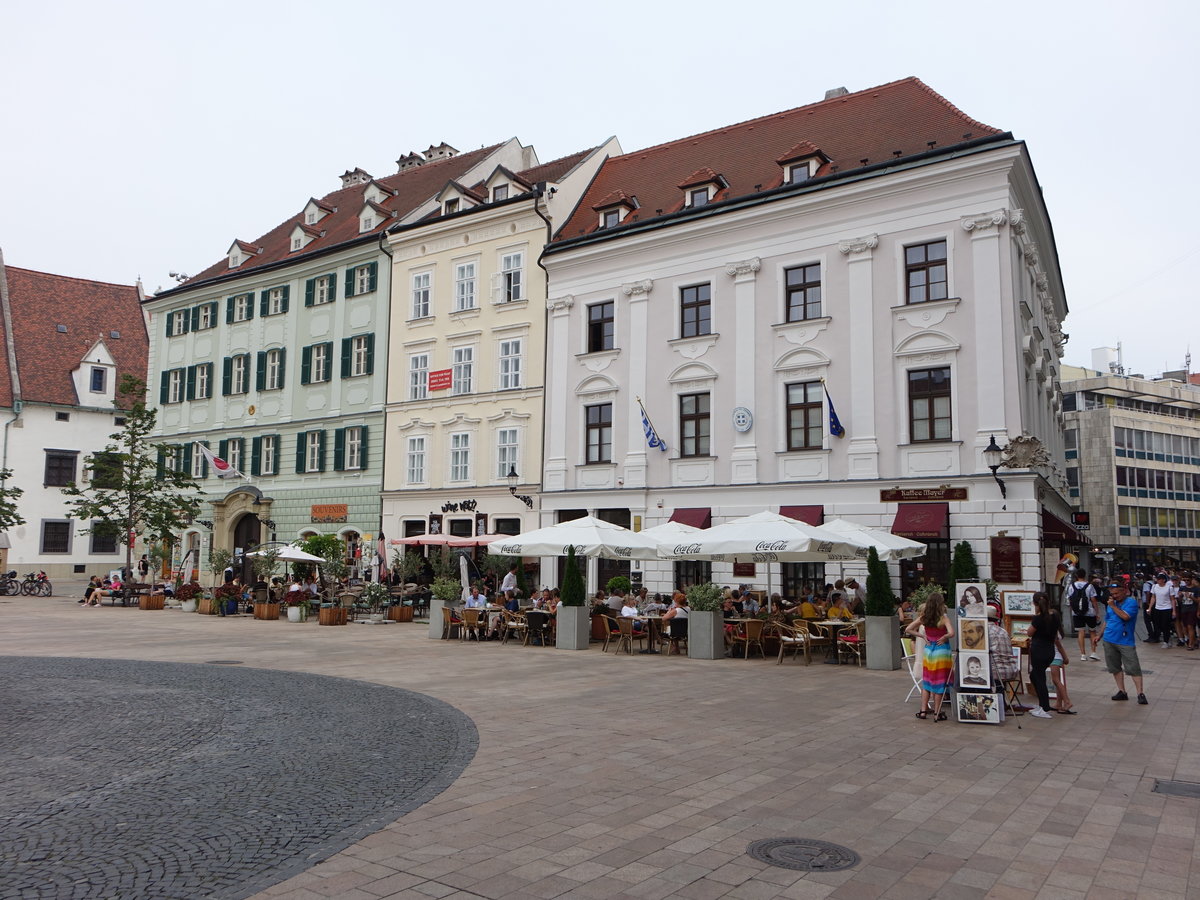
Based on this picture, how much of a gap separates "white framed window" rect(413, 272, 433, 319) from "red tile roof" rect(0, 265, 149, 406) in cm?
2250

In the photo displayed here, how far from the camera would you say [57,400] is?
49.5 m

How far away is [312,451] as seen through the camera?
37.8 metres

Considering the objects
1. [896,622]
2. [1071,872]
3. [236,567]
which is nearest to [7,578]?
[236,567]

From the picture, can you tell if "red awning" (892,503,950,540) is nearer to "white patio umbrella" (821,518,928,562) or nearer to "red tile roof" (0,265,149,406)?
"white patio umbrella" (821,518,928,562)

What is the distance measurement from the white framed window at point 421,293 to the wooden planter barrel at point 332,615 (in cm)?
1286

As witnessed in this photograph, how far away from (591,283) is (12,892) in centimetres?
2718

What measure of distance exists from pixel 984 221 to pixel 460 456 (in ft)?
61.6

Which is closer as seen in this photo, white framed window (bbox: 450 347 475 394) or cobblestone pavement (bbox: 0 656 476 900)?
cobblestone pavement (bbox: 0 656 476 900)

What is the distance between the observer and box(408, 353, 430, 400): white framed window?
1385 inches

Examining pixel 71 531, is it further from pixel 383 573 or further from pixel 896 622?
pixel 896 622

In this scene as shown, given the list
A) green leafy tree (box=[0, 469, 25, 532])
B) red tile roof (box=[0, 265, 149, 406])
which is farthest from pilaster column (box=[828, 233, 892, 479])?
red tile roof (box=[0, 265, 149, 406])

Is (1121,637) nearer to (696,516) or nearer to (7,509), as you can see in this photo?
(696,516)

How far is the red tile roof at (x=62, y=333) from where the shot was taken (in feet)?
163

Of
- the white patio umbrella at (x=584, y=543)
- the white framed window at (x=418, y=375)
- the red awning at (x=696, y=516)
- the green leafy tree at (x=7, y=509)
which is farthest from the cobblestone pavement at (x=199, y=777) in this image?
the green leafy tree at (x=7, y=509)
